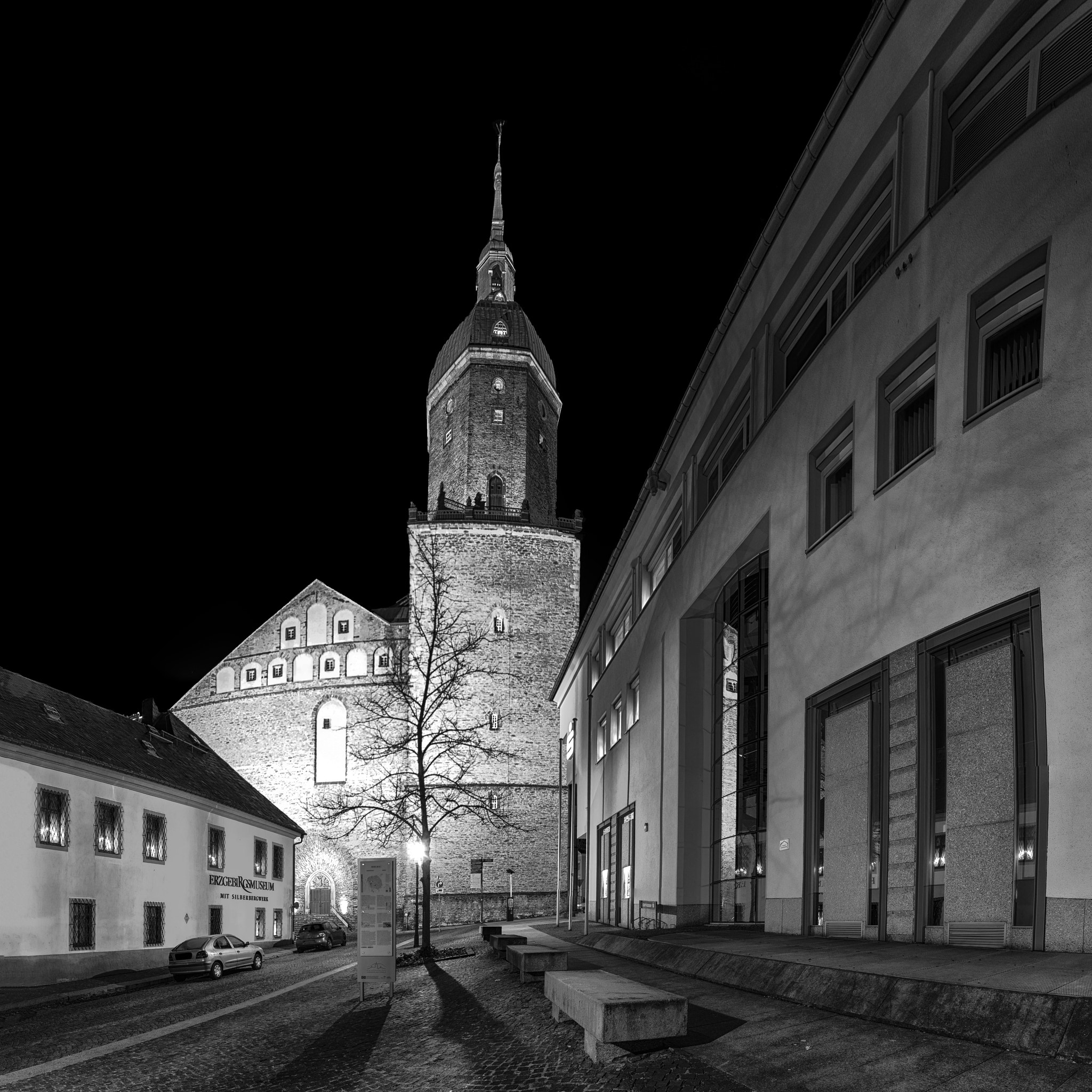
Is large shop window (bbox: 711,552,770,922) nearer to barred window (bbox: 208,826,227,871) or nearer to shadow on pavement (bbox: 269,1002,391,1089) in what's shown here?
shadow on pavement (bbox: 269,1002,391,1089)

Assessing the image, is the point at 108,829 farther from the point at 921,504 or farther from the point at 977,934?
the point at 977,934

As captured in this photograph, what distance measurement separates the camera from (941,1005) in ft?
24.4

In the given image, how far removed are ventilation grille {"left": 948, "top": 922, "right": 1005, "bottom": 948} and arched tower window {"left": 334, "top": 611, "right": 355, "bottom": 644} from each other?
5453cm

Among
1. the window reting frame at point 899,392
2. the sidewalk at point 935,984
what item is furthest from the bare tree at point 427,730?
the sidewalk at point 935,984

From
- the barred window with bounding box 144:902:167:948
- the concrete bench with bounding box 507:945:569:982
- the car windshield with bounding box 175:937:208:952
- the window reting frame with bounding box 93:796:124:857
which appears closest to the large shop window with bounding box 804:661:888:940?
the concrete bench with bounding box 507:945:569:982

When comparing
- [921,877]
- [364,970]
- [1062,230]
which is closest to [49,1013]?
[364,970]

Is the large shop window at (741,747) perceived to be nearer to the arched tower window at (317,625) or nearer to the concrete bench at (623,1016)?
the concrete bench at (623,1016)

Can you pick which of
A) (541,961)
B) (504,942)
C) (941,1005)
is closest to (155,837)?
(504,942)

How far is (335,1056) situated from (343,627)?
180 feet

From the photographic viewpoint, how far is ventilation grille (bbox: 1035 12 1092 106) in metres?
11.6

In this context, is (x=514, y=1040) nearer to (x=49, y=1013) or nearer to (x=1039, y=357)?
(x=1039, y=357)

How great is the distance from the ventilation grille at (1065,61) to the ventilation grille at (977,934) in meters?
7.86

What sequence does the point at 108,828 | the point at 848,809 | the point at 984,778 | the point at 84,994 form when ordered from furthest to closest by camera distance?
the point at 108,828, the point at 84,994, the point at 848,809, the point at 984,778

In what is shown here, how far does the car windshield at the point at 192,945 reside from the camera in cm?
2611
